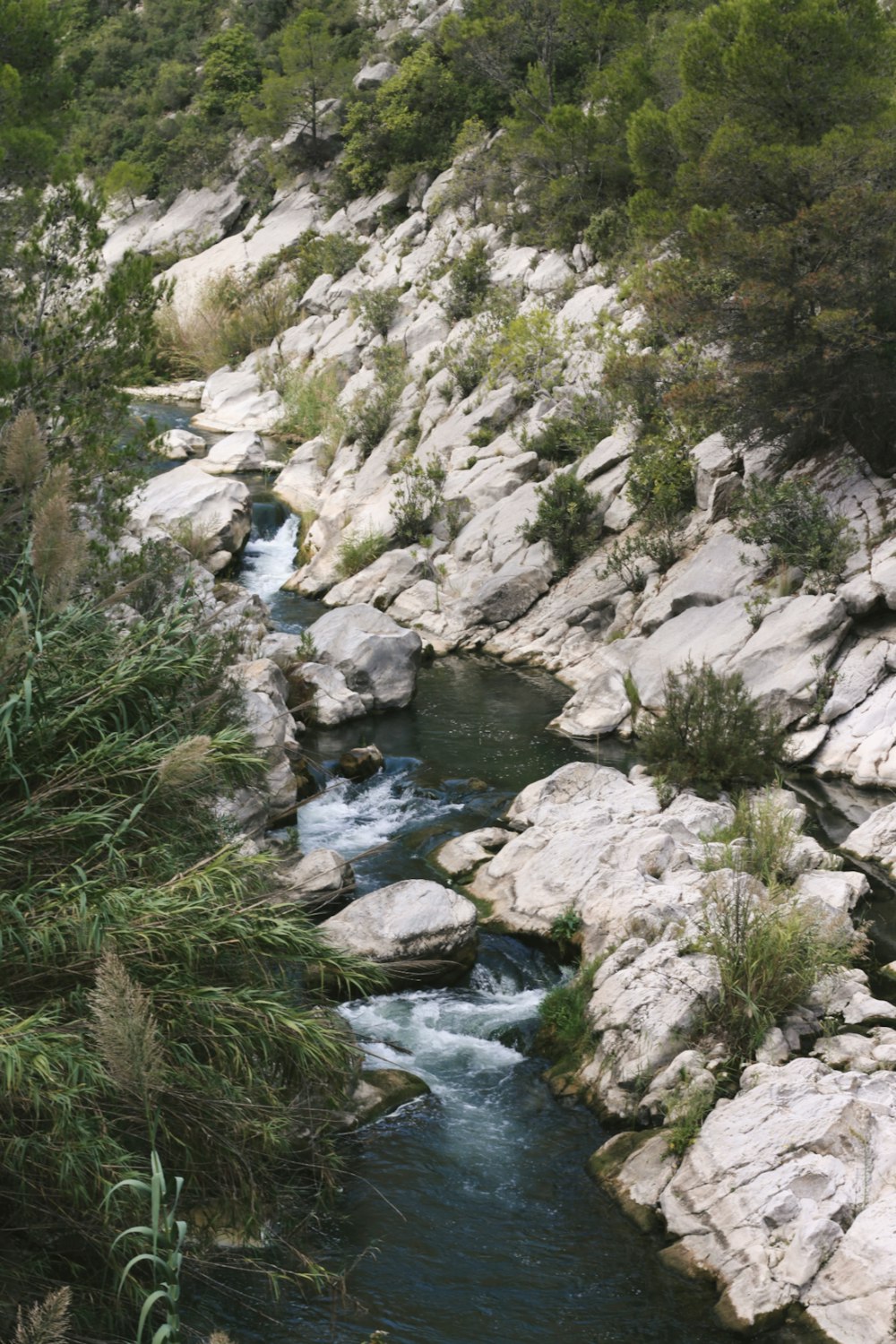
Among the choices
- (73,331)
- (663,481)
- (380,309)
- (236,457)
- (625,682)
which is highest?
(73,331)

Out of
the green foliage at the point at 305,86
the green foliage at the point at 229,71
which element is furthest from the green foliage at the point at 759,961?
the green foliage at the point at 229,71

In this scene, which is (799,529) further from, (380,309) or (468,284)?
(380,309)

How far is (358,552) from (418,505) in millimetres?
1400

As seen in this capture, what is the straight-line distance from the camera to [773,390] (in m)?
16.2

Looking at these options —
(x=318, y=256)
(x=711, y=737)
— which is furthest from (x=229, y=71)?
(x=711, y=737)

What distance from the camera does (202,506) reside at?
67.5ft

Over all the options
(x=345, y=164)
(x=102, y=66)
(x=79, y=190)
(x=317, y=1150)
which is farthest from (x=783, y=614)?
(x=102, y=66)

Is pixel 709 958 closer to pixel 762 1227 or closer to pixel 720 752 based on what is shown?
pixel 762 1227

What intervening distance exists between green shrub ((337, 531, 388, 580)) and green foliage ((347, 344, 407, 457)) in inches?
188

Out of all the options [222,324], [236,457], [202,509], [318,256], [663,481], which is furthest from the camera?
[222,324]

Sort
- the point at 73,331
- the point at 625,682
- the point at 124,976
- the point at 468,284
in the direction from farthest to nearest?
1. the point at 468,284
2. the point at 625,682
3. the point at 73,331
4. the point at 124,976

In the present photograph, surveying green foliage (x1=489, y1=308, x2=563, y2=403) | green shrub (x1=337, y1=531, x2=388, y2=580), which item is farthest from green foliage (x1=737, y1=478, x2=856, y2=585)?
green shrub (x1=337, y1=531, x2=388, y2=580)

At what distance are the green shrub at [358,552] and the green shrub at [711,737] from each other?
32.2ft

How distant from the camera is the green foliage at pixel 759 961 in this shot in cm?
776
